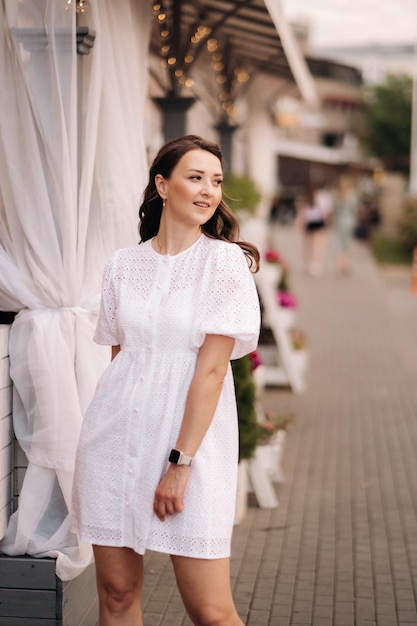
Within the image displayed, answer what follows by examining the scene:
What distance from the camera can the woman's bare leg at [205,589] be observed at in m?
3.07

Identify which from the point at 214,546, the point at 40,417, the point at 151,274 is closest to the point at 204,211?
the point at 151,274

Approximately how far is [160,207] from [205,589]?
1250 millimetres

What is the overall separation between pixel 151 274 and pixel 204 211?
0.84ft

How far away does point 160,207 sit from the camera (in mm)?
3480

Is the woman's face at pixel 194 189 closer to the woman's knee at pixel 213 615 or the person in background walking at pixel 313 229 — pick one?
the woman's knee at pixel 213 615

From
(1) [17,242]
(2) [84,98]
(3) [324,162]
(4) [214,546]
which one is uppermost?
(2) [84,98]

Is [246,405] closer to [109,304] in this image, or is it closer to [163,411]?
[109,304]

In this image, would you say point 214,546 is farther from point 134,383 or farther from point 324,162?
point 324,162

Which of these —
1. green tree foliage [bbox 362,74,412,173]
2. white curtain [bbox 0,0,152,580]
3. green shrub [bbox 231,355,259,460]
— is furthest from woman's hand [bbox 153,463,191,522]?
green tree foliage [bbox 362,74,412,173]

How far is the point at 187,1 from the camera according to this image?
7129mm

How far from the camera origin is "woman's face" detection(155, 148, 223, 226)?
10.6ft

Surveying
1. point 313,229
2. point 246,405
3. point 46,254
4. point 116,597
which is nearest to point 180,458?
point 116,597

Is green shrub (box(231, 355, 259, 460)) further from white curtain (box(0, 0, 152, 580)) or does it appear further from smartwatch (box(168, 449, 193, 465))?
smartwatch (box(168, 449, 193, 465))

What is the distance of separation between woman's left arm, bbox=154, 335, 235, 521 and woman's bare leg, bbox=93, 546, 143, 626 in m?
0.23
